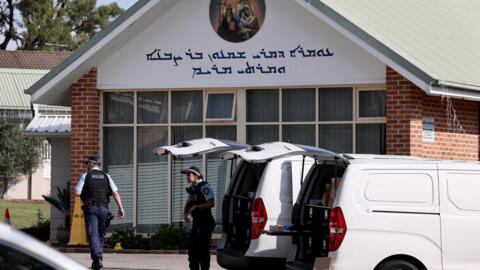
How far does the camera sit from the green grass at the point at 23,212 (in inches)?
1195

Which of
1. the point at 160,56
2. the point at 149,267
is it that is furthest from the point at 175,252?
the point at 160,56

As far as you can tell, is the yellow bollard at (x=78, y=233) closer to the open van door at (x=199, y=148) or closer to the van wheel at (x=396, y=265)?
the open van door at (x=199, y=148)

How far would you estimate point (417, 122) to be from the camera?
16797mm

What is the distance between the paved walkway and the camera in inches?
615

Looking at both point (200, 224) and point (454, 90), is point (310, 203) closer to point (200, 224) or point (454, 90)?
point (200, 224)

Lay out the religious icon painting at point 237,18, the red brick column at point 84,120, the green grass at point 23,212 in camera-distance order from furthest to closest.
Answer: the green grass at point 23,212 < the red brick column at point 84,120 < the religious icon painting at point 237,18

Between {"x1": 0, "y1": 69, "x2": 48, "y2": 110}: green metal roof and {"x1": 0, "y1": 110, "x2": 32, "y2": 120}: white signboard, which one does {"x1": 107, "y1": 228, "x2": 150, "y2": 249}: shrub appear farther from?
{"x1": 0, "y1": 110, "x2": 32, "y2": 120}: white signboard

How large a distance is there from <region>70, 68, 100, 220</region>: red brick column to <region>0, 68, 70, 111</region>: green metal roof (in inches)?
727

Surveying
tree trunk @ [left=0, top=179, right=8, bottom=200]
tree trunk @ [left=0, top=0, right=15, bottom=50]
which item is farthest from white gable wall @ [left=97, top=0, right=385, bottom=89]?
tree trunk @ [left=0, top=0, right=15, bottom=50]

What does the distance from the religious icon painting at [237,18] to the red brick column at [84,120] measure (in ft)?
8.45

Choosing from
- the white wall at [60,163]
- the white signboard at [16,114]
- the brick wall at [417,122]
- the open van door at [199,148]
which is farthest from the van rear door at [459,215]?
the white signboard at [16,114]

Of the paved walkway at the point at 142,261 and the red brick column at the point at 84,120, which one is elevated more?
the red brick column at the point at 84,120

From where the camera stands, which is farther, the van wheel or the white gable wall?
the white gable wall

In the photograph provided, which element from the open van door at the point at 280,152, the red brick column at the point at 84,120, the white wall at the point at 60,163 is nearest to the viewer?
the open van door at the point at 280,152
